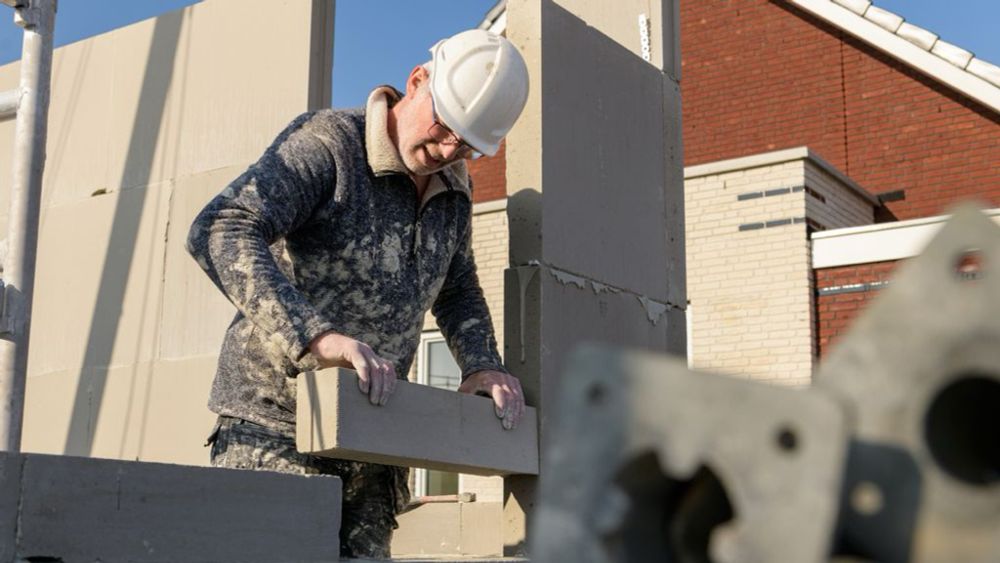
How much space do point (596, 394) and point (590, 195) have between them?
3.72 metres

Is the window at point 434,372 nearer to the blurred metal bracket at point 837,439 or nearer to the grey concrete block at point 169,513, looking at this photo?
the grey concrete block at point 169,513

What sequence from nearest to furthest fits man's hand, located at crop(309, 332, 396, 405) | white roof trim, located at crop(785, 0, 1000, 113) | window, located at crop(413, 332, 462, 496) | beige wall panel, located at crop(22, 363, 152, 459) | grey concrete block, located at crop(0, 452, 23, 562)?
grey concrete block, located at crop(0, 452, 23, 562) < man's hand, located at crop(309, 332, 396, 405) < beige wall panel, located at crop(22, 363, 152, 459) < window, located at crop(413, 332, 462, 496) < white roof trim, located at crop(785, 0, 1000, 113)

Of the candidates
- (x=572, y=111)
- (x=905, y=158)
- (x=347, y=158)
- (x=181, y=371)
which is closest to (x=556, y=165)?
(x=572, y=111)

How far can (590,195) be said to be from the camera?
175 inches

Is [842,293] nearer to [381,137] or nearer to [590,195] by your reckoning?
[590,195]

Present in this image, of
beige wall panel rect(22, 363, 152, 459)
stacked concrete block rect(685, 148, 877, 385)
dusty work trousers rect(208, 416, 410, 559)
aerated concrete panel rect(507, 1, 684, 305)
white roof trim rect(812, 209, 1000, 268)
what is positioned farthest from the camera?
stacked concrete block rect(685, 148, 877, 385)

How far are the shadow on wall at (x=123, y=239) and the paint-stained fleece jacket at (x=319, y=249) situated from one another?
2.22 meters

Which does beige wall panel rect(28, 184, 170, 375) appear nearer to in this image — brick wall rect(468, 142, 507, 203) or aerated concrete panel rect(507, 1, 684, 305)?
aerated concrete panel rect(507, 1, 684, 305)

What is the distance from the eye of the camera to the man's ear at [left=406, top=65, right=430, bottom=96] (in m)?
3.50

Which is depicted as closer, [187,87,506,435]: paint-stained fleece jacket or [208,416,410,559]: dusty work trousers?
[187,87,506,435]: paint-stained fleece jacket

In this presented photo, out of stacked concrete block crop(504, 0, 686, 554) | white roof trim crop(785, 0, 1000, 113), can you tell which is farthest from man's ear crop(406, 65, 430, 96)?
white roof trim crop(785, 0, 1000, 113)

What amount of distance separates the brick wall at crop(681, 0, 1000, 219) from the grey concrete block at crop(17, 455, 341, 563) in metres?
11.1

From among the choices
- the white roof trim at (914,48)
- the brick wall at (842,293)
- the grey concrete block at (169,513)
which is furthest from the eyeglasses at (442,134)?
the white roof trim at (914,48)

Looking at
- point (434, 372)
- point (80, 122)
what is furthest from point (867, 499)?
point (434, 372)
